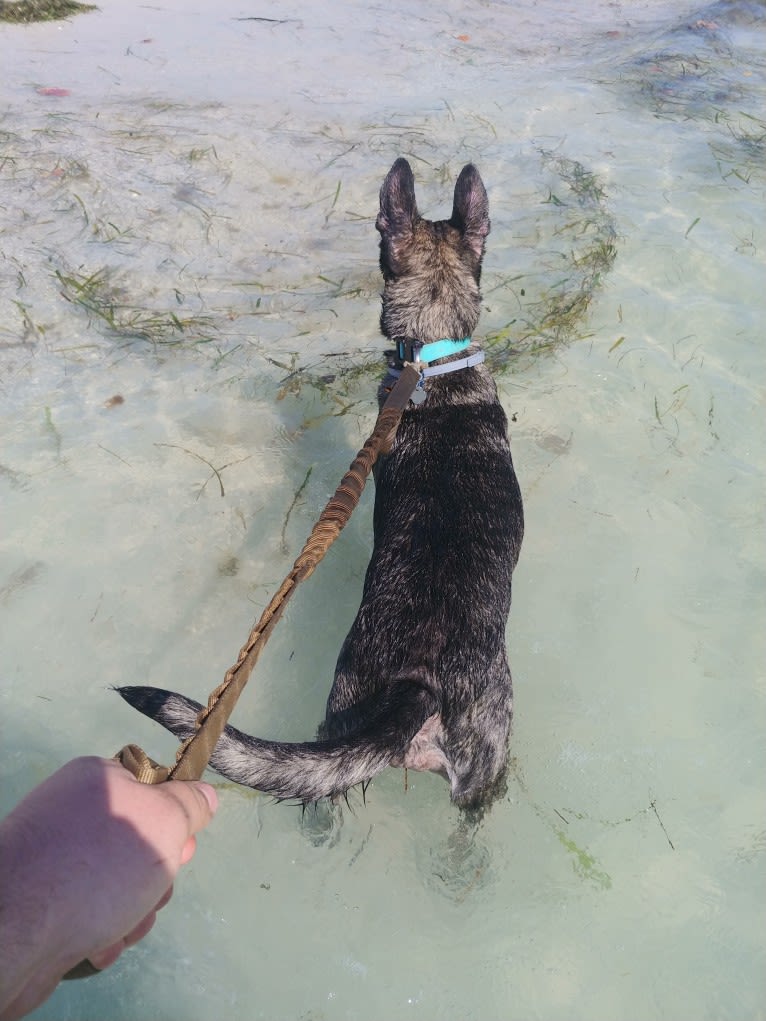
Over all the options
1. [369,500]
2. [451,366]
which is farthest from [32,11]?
[451,366]

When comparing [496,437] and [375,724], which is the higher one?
[496,437]

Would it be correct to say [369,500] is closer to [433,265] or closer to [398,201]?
[433,265]

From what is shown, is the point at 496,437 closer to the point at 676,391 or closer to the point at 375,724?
the point at 375,724

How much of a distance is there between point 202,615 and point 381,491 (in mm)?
1184

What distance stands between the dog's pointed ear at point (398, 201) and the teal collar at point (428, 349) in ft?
1.99

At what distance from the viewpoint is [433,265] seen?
368cm

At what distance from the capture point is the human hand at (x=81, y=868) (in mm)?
1143

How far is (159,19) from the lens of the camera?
9227 mm

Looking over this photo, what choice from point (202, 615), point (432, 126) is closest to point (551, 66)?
point (432, 126)

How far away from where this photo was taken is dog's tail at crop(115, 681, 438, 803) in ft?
6.28

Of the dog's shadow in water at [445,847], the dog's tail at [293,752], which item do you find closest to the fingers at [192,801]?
the dog's tail at [293,752]

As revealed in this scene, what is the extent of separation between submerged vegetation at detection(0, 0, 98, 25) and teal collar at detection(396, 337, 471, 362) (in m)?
8.67

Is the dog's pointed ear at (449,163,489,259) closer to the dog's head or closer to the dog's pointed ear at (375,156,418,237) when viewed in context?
the dog's head

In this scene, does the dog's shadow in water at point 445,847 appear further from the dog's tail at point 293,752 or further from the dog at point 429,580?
the dog's tail at point 293,752
